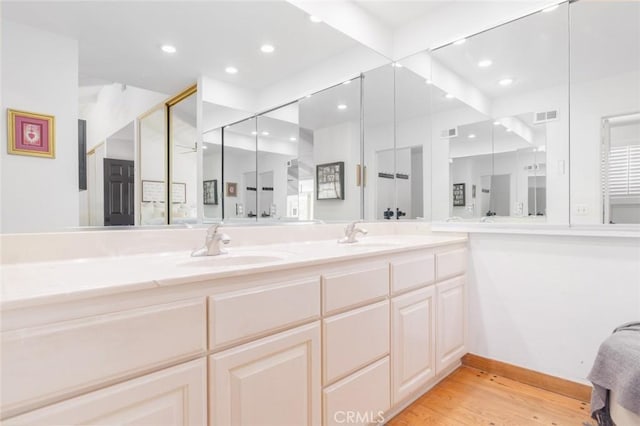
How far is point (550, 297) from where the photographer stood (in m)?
1.95

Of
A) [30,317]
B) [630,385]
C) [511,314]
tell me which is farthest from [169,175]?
[511,314]

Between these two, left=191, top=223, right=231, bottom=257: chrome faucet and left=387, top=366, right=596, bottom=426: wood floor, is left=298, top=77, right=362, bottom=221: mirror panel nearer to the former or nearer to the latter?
left=191, top=223, right=231, bottom=257: chrome faucet

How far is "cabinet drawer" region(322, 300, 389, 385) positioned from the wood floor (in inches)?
19.7

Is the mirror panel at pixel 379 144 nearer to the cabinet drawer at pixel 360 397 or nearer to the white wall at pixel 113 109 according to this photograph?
the cabinet drawer at pixel 360 397

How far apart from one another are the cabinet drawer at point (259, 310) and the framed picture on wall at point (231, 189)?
0.80 m

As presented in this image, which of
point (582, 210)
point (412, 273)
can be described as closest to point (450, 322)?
point (412, 273)

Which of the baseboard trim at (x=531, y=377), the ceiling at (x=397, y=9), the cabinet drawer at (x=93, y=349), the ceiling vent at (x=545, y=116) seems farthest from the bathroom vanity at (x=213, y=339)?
the ceiling at (x=397, y=9)

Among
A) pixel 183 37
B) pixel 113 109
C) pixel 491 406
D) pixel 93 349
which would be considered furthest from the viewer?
pixel 491 406

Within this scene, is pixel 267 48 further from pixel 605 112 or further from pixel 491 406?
pixel 491 406

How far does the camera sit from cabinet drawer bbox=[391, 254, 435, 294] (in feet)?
5.24

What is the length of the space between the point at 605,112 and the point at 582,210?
1.87ft

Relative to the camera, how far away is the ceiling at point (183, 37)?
3.86 feet

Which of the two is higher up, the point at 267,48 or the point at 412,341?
the point at 267,48

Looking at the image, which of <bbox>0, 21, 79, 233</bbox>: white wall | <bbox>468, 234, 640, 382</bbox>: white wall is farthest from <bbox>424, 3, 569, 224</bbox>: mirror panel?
<bbox>0, 21, 79, 233</bbox>: white wall
